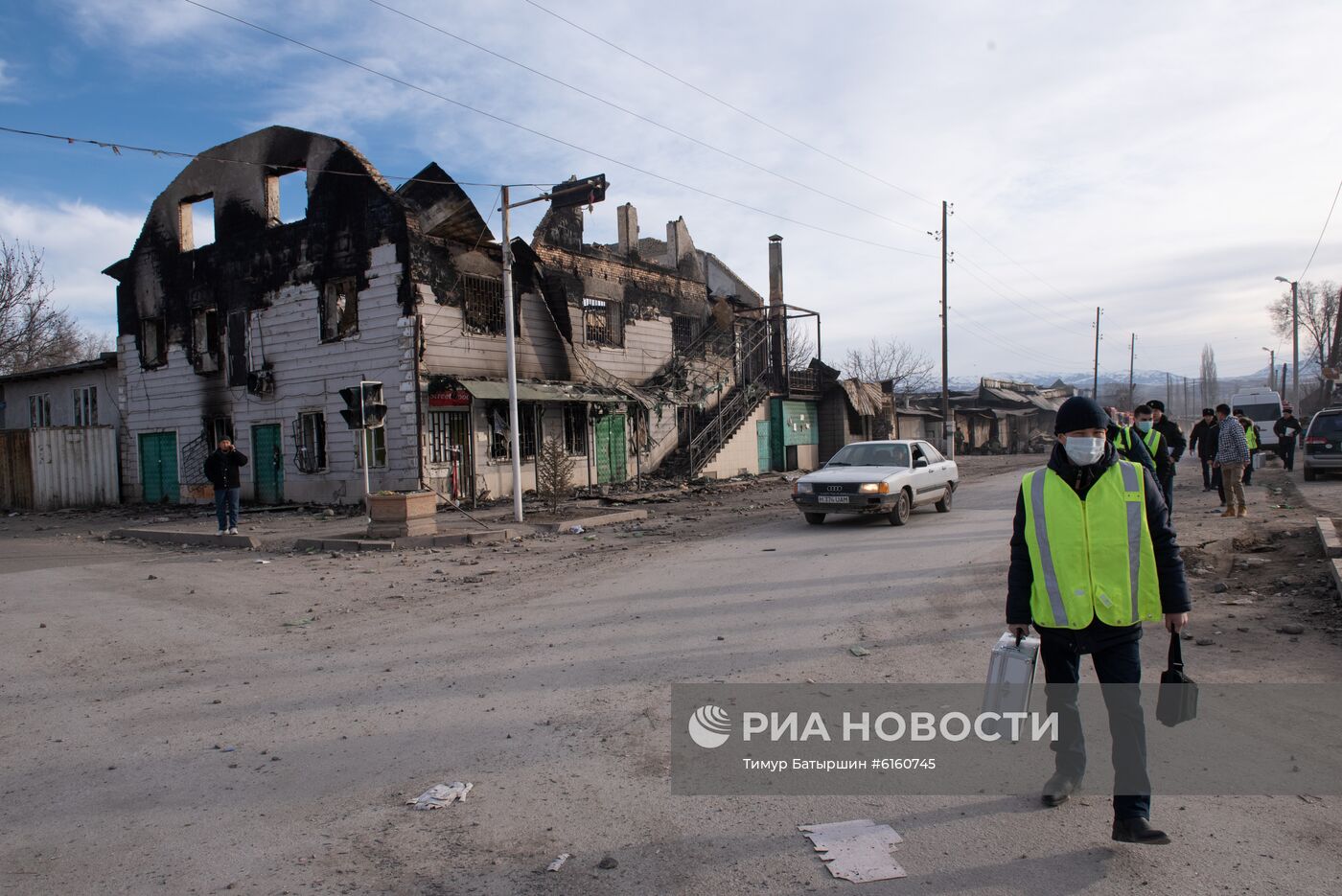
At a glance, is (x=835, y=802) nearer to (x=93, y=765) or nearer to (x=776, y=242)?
(x=93, y=765)

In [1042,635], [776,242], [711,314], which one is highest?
[776,242]

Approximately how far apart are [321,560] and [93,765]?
8.02m

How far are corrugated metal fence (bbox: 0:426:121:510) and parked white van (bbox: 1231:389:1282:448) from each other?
39161mm

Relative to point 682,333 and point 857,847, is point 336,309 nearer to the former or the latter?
point 682,333

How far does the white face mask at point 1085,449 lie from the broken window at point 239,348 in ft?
75.2

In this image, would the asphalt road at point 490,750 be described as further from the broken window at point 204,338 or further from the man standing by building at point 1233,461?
the broken window at point 204,338

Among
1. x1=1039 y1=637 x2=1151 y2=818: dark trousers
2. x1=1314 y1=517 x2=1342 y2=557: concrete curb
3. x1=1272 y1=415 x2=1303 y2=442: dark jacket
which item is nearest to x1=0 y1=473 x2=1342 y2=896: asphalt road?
x1=1039 y1=637 x2=1151 y2=818: dark trousers

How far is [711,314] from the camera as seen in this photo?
99.9ft

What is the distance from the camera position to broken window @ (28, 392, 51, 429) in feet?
92.4

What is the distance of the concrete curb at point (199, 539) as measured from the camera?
14047mm

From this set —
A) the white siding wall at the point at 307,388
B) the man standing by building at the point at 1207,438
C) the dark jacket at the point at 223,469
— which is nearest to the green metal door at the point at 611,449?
the white siding wall at the point at 307,388

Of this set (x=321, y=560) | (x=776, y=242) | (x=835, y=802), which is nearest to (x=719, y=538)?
(x=321, y=560)

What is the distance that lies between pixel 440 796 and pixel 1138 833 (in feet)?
10.0

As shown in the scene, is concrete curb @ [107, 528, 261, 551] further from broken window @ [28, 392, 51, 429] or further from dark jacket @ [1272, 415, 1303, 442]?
dark jacket @ [1272, 415, 1303, 442]
